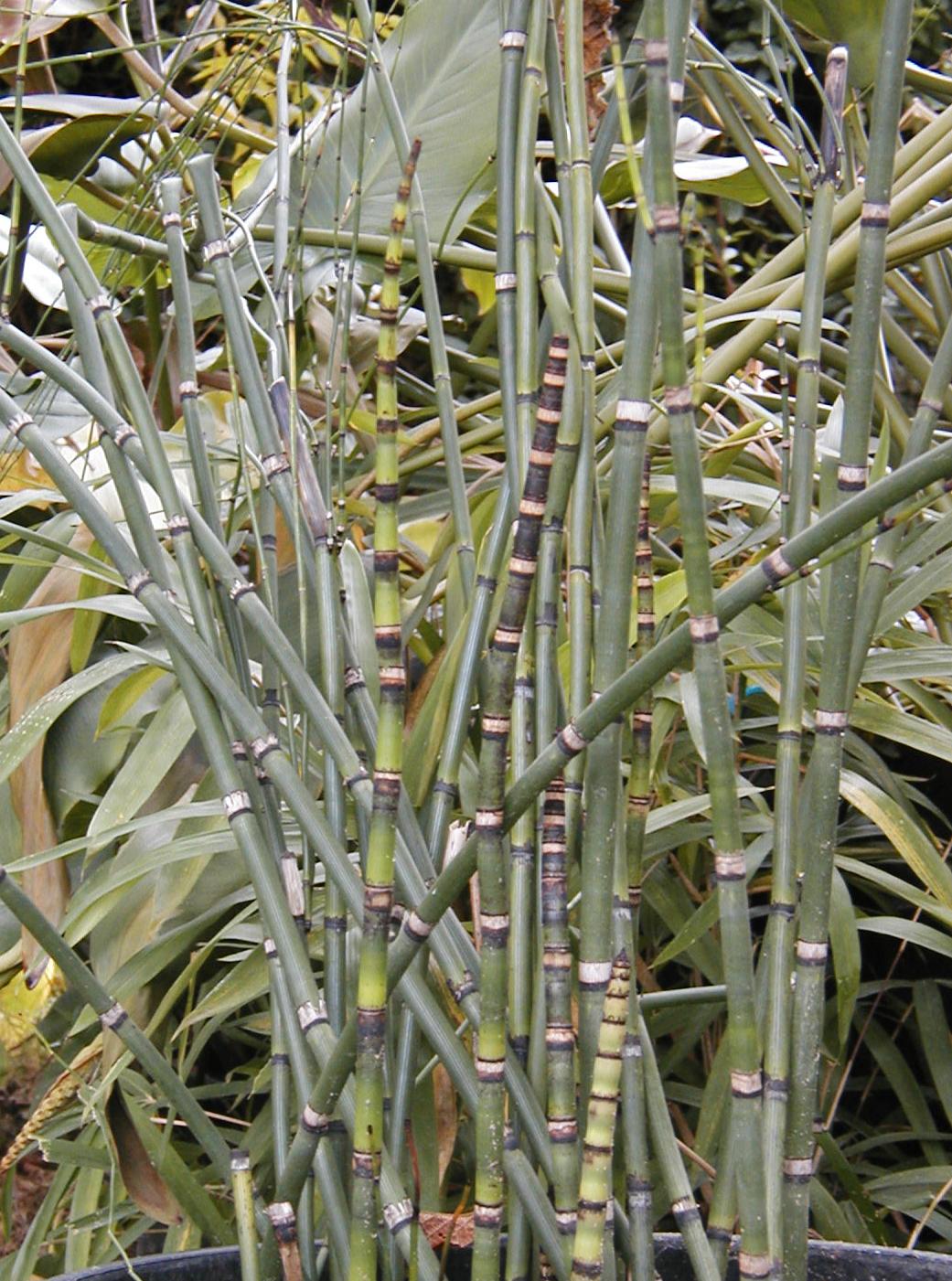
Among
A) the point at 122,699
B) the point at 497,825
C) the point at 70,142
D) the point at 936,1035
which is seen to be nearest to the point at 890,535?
the point at 497,825

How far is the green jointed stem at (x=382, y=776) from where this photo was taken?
29 cm

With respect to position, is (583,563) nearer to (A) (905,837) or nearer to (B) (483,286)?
(A) (905,837)

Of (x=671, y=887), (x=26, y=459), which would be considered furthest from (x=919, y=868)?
(x=26, y=459)

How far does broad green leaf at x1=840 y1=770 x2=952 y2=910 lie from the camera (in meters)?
0.54

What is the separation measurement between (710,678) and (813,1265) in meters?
0.27

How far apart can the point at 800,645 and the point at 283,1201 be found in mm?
209

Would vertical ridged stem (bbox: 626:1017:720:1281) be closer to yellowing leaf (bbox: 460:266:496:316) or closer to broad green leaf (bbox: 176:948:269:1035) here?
broad green leaf (bbox: 176:948:269:1035)

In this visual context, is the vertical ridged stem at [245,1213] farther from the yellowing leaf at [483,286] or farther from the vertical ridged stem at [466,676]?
the yellowing leaf at [483,286]

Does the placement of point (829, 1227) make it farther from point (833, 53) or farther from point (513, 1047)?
point (833, 53)

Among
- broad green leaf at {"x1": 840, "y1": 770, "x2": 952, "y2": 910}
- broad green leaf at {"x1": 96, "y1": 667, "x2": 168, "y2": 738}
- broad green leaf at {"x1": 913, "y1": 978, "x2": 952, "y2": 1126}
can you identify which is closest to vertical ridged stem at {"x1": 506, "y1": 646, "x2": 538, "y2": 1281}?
broad green leaf at {"x1": 840, "y1": 770, "x2": 952, "y2": 910}

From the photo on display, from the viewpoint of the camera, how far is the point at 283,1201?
1.14 feet

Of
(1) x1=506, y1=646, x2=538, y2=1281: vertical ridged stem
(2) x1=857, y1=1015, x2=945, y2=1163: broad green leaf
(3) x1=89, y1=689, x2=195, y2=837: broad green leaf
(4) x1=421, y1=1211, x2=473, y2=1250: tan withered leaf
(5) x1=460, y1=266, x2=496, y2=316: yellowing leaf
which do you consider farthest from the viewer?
(5) x1=460, y1=266, x2=496, y2=316: yellowing leaf

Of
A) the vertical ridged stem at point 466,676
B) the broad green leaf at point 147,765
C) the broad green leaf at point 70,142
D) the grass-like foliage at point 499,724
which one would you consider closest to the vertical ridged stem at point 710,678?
the grass-like foliage at point 499,724

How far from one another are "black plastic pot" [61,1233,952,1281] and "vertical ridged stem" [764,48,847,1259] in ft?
0.39
